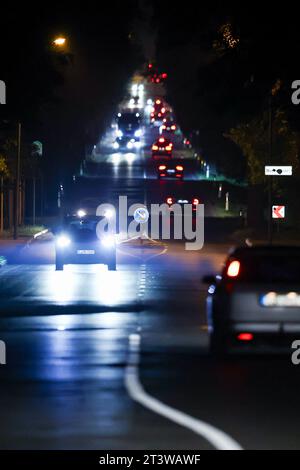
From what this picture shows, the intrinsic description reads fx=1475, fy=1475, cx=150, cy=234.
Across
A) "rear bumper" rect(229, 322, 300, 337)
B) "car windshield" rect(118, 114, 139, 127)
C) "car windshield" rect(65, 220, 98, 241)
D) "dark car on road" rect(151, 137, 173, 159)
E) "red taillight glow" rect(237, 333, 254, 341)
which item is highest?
"car windshield" rect(118, 114, 139, 127)

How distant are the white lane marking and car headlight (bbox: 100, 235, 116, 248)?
2512cm

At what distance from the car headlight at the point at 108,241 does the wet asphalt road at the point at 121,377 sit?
853 centimetres

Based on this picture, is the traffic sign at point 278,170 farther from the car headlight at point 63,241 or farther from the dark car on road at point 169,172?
the dark car on road at point 169,172

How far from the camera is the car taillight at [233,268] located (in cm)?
1917

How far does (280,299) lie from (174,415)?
5.36 meters

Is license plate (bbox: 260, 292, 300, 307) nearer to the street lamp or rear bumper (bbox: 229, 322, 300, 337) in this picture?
rear bumper (bbox: 229, 322, 300, 337)

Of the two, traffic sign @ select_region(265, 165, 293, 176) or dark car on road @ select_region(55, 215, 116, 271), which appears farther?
traffic sign @ select_region(265, 165, 293, 176)

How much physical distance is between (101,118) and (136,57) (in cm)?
2313

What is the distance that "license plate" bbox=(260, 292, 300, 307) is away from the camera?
18766mm

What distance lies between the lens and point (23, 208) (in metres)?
87.2

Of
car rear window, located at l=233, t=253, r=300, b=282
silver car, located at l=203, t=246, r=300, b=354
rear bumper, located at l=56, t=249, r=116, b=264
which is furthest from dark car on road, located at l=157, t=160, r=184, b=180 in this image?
silver car, located at l=203, t=246, r=300, b=354
